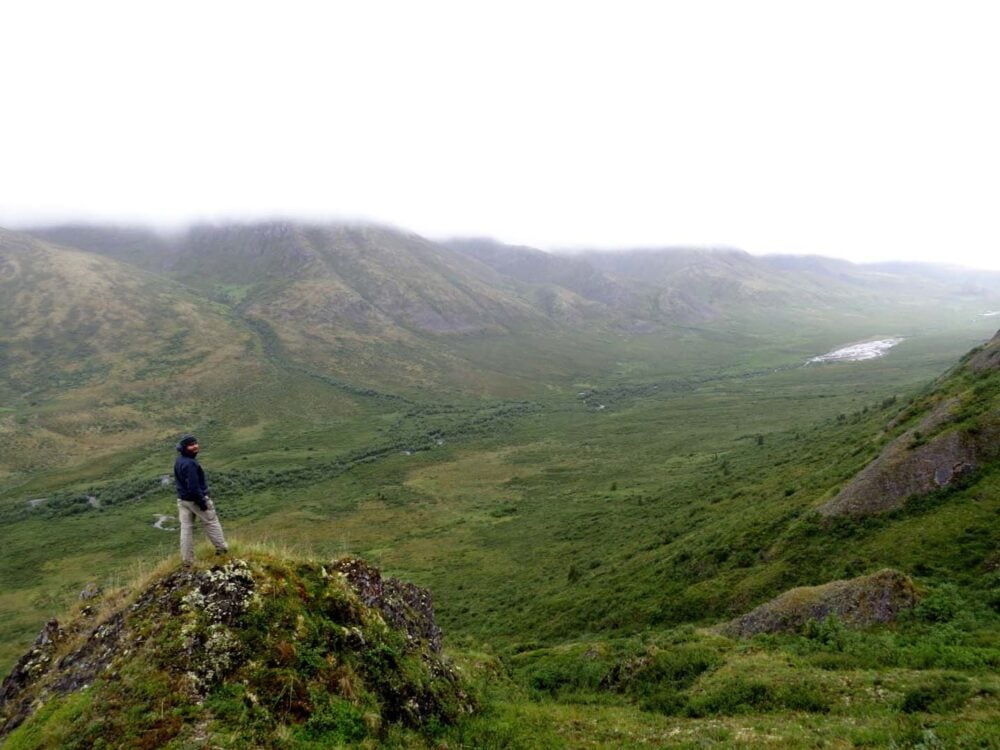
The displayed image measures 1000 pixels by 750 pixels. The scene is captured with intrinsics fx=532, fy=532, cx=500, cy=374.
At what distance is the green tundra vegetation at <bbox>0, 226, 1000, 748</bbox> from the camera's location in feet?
38.0

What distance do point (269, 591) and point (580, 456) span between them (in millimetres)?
85667

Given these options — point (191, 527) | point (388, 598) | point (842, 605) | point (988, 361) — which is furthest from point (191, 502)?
point (988, 361)

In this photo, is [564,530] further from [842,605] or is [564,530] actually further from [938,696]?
[938,696]

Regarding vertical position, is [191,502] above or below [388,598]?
above

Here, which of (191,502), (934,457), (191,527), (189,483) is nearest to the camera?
(189,483)

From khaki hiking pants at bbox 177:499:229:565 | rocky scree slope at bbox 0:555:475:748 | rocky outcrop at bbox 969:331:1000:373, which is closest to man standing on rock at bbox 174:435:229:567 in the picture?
khaki hiking pants at bbox 177:499:229:565

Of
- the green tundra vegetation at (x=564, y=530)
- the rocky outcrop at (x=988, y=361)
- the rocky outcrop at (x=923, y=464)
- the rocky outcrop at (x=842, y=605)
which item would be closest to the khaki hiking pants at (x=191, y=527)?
the green tundra vegetation at (x=564, y=530)

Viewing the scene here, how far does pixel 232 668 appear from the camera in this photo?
9.74 metres

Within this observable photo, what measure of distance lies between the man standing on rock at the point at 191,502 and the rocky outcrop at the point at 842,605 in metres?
16.8

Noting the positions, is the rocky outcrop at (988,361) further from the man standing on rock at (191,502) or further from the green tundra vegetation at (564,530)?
the man standing on rock at (191,502)

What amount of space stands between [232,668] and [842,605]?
17.2 m

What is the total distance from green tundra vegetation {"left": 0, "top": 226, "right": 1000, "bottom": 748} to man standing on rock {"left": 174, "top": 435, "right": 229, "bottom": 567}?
534mm

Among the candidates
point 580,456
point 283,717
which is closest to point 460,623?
point 283,717

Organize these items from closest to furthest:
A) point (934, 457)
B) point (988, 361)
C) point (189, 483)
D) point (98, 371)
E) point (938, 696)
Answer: point (938, 696), point (189, 483), point (934, 457), point (988, 361), point (98, 371)
